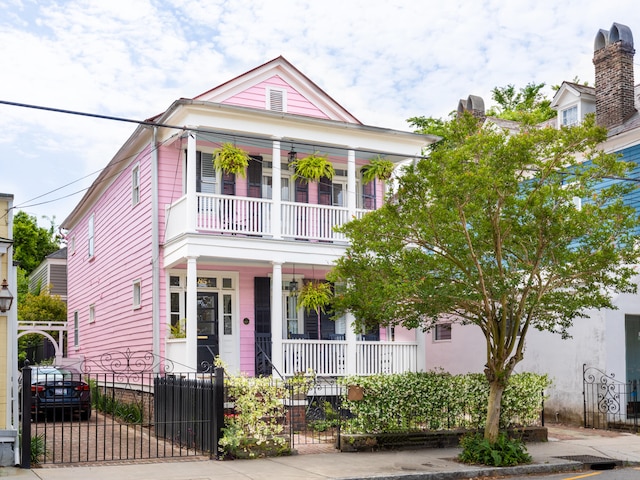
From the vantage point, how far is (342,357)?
17.2m

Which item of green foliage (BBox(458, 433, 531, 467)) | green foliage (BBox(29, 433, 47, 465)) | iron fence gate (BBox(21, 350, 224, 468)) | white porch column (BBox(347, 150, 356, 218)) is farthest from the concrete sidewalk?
white porch column (BBox(347, 150, 356, 218))

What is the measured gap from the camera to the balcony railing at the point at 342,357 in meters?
16.6

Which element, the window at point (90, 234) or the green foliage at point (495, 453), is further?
the window at point (90, 234)

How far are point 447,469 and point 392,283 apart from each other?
2.95 metres

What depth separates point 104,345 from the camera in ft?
74.6

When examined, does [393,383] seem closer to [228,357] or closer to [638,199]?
[228,357]

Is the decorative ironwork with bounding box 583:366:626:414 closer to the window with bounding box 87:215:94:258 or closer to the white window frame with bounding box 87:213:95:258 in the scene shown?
the white window frame with bounding box 87:213:95:258

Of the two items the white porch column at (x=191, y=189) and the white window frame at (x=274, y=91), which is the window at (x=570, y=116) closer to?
the white window frame at (x=274, y=91)

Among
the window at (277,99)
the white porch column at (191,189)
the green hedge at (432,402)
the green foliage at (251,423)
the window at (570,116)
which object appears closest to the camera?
the green foliage at (251,423)

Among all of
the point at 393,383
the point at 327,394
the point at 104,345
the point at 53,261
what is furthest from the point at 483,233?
the point at 53,261

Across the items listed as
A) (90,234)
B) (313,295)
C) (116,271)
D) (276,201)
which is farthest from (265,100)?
(90,234)

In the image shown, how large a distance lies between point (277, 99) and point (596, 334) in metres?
9.10

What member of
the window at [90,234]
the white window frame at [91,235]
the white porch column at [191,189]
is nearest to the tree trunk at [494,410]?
the white porch column at [191,189]

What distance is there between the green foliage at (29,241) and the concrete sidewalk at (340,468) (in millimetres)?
37749
